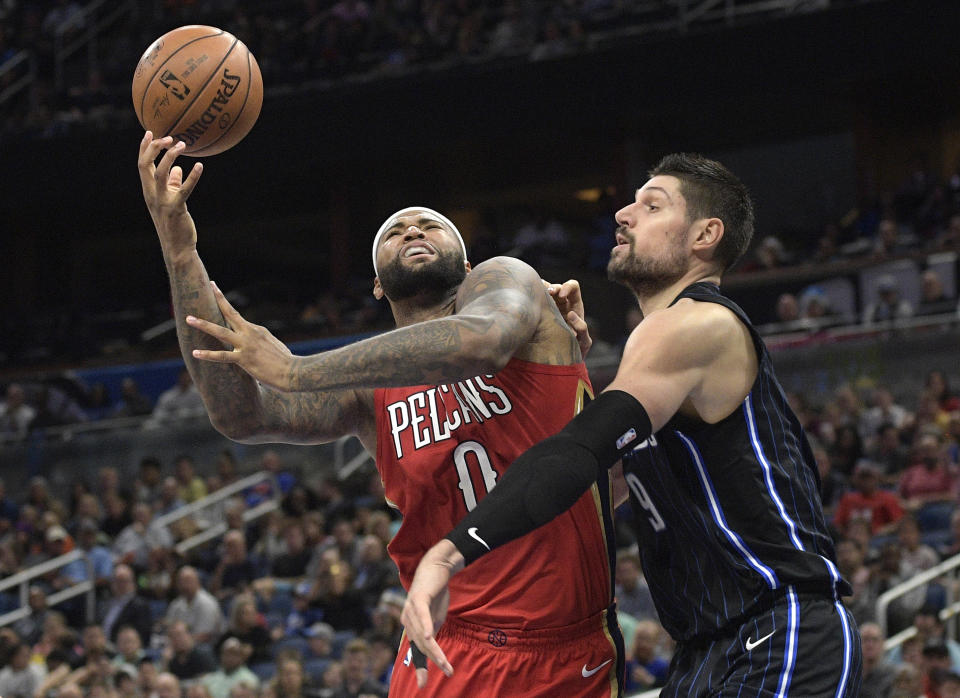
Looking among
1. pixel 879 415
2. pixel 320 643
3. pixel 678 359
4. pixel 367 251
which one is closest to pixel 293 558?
pixel 320 643

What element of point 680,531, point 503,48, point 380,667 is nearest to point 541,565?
point 680,531

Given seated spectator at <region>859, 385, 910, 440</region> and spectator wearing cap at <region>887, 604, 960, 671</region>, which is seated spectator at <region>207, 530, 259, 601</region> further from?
spectator wearing cap at <region>887, 604, 960, 671</region>

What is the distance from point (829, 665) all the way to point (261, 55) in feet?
57.8

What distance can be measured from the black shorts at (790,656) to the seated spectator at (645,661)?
580cm

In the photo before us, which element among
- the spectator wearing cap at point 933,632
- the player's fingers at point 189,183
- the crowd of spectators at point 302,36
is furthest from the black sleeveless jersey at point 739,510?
the crowd of spectators at point 302,36

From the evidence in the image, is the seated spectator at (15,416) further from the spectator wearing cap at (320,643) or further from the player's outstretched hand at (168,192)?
the player's outstretched hand at (168,192)

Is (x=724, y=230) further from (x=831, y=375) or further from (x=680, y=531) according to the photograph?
(x=831, y=375)

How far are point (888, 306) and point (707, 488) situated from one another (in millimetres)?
11010

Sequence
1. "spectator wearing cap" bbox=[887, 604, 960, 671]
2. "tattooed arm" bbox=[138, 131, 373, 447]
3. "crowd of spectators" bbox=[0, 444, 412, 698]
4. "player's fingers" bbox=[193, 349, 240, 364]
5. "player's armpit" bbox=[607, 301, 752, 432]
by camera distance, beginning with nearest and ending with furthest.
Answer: "player's armpit" bbox=[607, 301, 752, 432] → "player's fingers" bbox=[193, 349, 240, 364] → "tattooed arm" bbox=[138, 131, 373, 447] → "spectator wearing cap" bbox=[887, 604, 960, 671] → "crowd of spectators" bbox=[0, 444, 412, 698]

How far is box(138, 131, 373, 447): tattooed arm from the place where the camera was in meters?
3.82

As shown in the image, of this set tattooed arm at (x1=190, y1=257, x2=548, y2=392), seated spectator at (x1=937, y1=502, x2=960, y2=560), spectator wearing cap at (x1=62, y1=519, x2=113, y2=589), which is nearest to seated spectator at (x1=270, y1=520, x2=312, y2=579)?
spectator wearing cap at (x1=62, y1=519, x2=113, y2=589)

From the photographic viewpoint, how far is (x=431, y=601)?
105 inches

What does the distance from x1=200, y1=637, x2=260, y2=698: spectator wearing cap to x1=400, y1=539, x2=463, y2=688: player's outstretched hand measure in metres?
8.33

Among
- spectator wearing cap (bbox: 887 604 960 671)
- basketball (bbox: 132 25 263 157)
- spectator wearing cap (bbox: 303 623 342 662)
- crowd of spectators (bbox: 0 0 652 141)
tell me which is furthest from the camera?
crowd of spectators (bbox: 0 0 652 141)
